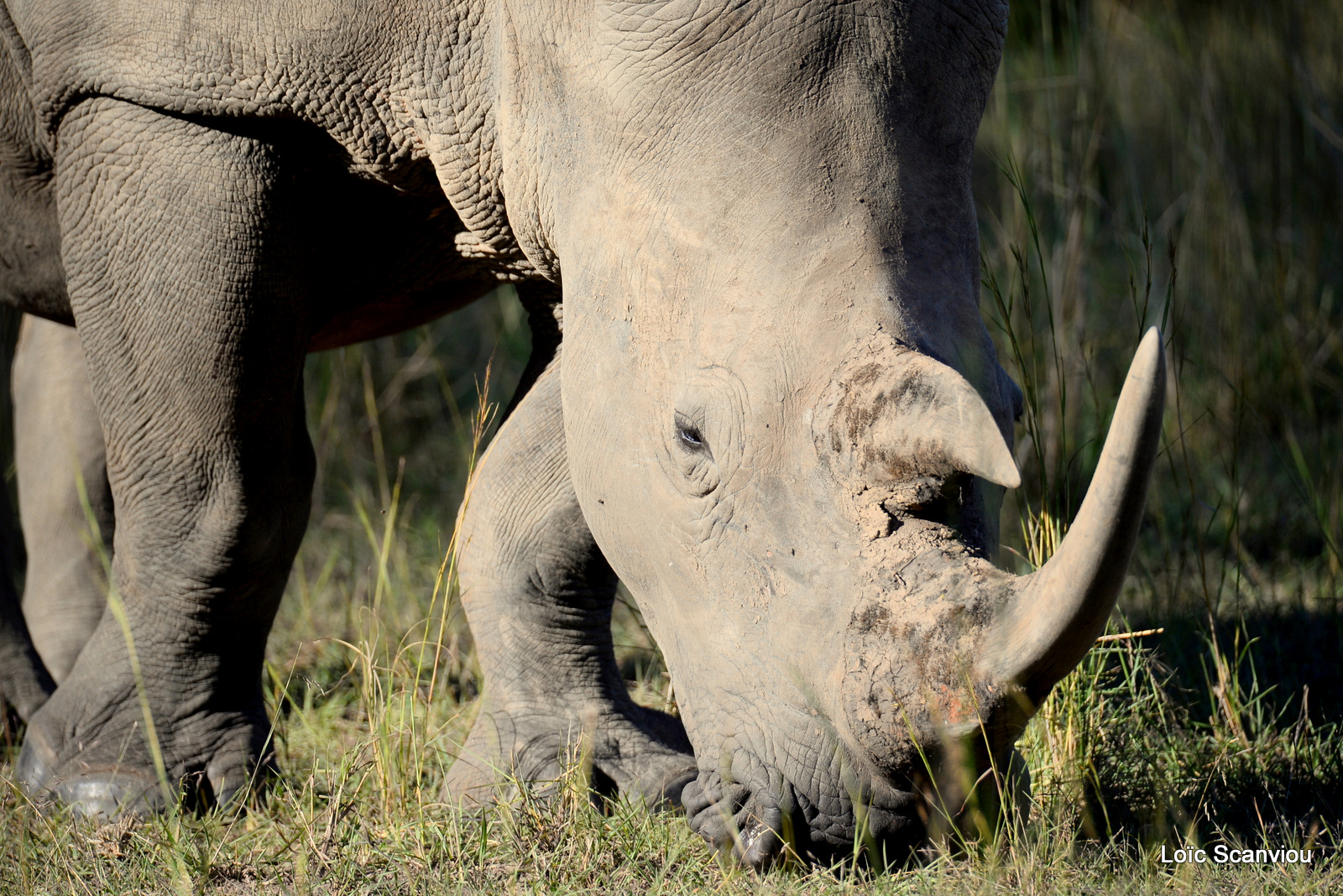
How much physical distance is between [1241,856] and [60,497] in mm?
3162

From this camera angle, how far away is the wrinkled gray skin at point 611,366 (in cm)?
193

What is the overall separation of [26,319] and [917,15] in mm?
3074

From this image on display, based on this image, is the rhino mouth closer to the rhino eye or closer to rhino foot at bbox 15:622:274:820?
the rhino eye

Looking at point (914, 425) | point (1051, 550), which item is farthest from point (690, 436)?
point (1051, 550)

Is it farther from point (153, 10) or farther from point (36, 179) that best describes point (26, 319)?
point (153, 10)

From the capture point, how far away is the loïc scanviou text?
7.79 ft

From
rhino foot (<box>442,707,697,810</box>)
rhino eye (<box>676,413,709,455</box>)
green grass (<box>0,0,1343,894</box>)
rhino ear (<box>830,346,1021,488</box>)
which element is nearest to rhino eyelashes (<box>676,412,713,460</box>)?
rhino eye (<box>676,413,709,455</box>)

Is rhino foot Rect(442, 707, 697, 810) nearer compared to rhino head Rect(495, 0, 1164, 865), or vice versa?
rhino head Rect(495, 0, 1164, 865)

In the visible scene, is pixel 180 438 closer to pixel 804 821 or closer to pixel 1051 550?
pixel 804 821

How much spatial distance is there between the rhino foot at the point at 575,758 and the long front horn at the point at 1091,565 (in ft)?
3.55

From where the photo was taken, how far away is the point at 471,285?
3.33 m

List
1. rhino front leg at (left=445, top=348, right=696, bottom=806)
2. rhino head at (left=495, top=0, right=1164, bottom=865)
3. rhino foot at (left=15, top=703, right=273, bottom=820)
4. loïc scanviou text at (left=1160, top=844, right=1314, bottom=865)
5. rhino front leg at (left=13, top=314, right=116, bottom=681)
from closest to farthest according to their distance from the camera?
rhino head at (left=495, top=0, right=1164, bottom=865) < loïc scanviou text at (left=1160, top=844, right=1314, bottom=865) < rhino foot at (left=15, top=703, right=273, bottom=820) < rhino front leg at (left=445, top=348, right=696, bottom=806) < rhino front leg at (left=13, top=314, right=116, bottom=681)

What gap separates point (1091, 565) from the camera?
66.2 inches

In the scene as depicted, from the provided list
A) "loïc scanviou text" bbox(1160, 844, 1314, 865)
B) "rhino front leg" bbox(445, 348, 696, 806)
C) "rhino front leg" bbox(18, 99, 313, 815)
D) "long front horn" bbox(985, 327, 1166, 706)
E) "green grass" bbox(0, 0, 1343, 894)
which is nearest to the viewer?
"long front horn" bbox(985, 327, 1166, 706)
